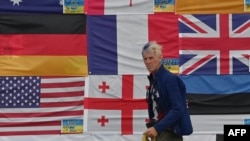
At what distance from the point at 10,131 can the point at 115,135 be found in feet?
4.67

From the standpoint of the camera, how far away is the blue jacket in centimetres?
414

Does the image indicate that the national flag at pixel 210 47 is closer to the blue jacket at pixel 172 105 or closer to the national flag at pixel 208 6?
the national flag at pixel 208 6

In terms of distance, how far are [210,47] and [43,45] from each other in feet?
7.50

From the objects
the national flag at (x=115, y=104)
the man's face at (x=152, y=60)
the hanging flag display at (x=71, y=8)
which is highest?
the hanging flag display at (x=71, y=8)

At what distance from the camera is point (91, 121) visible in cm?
657

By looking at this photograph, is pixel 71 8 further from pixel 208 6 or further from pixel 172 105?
pixel 172 105

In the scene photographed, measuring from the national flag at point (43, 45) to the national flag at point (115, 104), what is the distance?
0.30 meters

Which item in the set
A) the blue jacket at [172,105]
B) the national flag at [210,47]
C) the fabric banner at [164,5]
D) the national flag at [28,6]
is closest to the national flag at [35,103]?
the national flag at [28,6]

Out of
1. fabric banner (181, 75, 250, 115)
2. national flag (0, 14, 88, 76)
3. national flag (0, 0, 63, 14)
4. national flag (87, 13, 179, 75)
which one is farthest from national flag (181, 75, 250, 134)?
national flag (0, 0, 63, 14)

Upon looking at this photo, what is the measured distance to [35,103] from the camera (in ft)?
21.4

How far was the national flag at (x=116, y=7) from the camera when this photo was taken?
21.7 feet

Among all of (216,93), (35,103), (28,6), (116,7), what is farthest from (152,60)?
(28,6)

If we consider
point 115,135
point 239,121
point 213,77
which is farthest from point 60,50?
point 239,121

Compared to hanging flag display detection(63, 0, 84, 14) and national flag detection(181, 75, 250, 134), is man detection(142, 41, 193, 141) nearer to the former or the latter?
national flag detection(181, 75, 250, 134)
